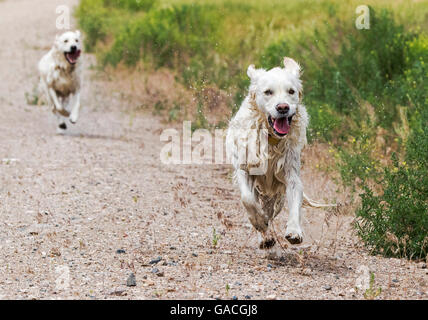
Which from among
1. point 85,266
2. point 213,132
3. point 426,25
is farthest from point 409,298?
point 426,25

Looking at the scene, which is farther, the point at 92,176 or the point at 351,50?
the point at 351,50

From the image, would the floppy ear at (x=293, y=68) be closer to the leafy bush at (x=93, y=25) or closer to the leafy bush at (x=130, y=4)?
the leafy bush at (x=93, y=25)

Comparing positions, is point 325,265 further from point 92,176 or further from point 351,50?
point 351,50

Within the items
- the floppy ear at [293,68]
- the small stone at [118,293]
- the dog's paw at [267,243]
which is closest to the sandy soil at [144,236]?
the small stone at [118,293]

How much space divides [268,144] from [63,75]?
6515 mm

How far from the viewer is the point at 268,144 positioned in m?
5.92

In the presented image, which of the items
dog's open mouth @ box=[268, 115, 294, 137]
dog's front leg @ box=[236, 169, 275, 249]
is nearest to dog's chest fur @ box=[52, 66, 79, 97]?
dog's front leg @ box=[236, 169, 275, 249]

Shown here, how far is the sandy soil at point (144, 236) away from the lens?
5125mm

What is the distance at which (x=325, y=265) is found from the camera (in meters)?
5.94

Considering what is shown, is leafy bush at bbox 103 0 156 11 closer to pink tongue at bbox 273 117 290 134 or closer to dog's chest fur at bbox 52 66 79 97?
dog's chest fur at bbox 52 66 79 97

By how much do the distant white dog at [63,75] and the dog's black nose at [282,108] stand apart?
21.2ft

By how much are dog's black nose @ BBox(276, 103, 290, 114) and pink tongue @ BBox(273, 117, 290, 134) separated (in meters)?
0.12
